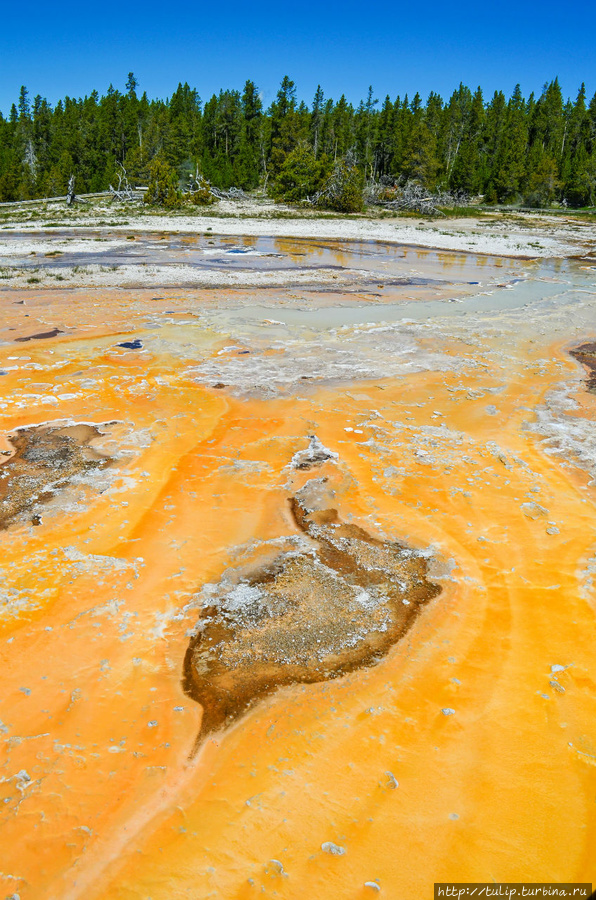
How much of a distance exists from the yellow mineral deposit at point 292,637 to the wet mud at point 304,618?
0.06 ft

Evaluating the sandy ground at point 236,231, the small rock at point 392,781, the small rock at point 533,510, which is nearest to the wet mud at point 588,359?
the small rock at point 533,510

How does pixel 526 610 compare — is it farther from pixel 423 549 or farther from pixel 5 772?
pixel 5 772

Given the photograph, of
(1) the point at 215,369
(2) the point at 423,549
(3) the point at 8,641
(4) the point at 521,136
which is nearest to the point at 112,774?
(3) the point at 8,641

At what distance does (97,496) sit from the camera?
507cm

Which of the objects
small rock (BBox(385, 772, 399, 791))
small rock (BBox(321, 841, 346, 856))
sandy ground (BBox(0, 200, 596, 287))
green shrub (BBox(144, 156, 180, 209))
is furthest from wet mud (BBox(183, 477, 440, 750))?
green shrub (BBox(144, 156, 180, 209))

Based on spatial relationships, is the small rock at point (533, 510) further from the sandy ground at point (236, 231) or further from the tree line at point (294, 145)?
the tree line at point (294, 145)

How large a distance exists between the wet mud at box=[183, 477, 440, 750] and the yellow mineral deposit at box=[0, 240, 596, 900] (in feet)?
0.06

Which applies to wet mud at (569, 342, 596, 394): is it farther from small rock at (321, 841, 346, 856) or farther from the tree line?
the tree line

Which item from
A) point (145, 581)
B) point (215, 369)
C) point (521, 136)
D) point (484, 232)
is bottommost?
point (145, 581)

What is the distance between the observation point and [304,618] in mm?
3809

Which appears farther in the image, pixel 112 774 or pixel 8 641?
pixel 8 641

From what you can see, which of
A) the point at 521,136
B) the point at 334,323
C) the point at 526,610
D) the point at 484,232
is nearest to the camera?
the point at 526,610

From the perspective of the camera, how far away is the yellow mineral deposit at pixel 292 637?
8.45 ft

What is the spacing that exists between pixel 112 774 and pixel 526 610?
2696mm
